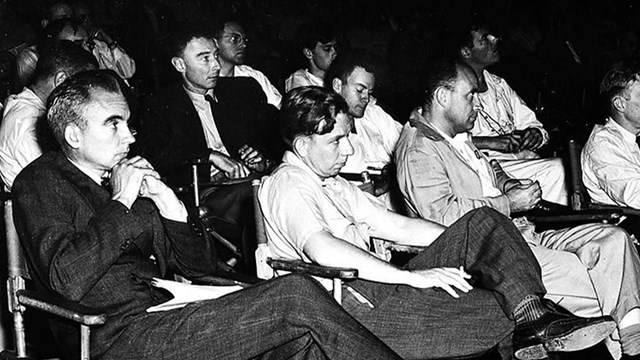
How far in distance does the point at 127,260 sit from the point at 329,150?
844 mm

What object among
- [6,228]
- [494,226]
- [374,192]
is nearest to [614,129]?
[374,192]

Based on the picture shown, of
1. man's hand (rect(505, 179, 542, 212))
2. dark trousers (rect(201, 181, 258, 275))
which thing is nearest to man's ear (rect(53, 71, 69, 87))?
dark trousers (rect(201, 181, 258, 275))

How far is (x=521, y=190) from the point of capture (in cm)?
398

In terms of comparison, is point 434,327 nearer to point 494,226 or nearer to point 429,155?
point 494,226

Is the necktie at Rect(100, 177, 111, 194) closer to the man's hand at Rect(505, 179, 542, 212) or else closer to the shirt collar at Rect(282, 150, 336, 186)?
the shirt collar at Rect(282, 150, 336, 186)

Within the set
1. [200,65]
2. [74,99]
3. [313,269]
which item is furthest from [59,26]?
[313,269]

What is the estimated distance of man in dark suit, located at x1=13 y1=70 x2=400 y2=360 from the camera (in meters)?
2.68

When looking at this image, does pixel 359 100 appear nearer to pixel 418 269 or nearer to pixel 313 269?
pixel 418 269

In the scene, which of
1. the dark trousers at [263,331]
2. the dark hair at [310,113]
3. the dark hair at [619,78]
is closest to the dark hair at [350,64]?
the dark hair at [619,78]

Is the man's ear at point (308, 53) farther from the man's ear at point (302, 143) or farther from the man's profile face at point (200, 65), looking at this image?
the man's ear at point (302, 143)

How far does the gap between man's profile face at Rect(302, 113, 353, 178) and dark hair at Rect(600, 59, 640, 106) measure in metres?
1.70

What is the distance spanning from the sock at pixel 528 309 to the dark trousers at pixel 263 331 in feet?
2.06

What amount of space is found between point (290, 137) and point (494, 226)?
76 centimetres

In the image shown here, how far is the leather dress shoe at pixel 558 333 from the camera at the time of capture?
304 cm
